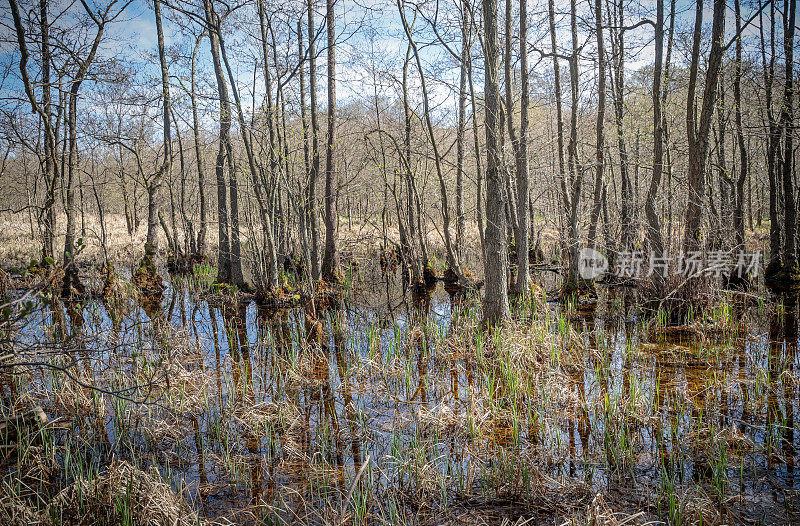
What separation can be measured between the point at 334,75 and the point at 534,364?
8.00m

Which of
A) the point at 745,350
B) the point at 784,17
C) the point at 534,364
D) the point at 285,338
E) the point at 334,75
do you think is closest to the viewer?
the point at 534,364

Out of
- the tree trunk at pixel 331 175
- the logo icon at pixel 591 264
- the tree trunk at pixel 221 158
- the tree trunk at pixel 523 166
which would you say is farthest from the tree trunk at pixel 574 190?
the tree trunk at pixel 221 158

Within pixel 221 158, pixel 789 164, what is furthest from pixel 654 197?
pixel 221 158

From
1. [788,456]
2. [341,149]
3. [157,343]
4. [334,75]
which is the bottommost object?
[788,456]

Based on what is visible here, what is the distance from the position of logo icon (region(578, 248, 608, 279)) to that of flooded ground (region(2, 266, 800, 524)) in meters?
2.69

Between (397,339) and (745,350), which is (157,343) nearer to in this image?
(397,339)

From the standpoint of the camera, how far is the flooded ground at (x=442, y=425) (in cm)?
278

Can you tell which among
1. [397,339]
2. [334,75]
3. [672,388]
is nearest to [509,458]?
[672,388]

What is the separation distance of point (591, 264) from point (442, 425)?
7.46m

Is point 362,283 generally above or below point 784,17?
below

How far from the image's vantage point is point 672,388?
4.43 meters

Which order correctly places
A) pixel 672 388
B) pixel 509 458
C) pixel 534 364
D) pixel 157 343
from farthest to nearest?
pixel 157 343
pixel 534 364
pixel 672 388
pixel 509 458

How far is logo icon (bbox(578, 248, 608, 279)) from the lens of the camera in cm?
910

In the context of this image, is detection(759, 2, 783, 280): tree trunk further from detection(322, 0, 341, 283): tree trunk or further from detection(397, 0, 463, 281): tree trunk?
detection(322, 0, 341, 283): tree trunk
